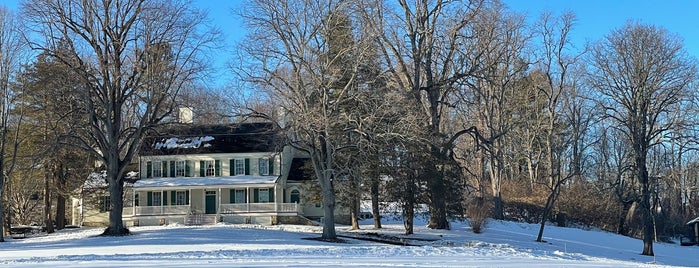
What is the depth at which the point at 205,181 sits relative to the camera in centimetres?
4481

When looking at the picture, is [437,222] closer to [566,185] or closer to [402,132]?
[402,132]

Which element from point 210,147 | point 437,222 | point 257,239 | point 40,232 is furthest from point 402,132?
point 40,232

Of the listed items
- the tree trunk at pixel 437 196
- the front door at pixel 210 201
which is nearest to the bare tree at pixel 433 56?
the tree trunk at pixel 437 196

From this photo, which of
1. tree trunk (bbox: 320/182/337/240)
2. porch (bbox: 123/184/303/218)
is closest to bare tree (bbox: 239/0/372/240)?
tree trunk (bbox: 320/182/337/240)

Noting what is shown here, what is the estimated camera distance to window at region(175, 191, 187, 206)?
46219 millimetres

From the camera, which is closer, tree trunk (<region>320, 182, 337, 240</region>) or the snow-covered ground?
the snow-covered ground

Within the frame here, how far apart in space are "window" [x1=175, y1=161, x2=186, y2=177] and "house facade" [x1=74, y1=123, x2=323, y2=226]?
0.11ft

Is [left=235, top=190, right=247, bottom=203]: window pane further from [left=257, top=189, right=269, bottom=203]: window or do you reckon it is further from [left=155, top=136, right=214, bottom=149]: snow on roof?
[left=155, top=136, right=214, bottom=149]: snow on roof

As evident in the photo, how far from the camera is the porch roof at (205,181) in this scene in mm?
44219

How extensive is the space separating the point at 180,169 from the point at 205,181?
8.18 feet

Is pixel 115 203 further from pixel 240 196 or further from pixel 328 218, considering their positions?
pixel 240 196

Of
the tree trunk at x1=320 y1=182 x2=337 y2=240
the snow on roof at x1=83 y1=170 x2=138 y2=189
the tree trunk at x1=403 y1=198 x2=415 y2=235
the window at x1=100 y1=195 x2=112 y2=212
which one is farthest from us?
the window at x1=100 y1=195 x2=112 y2=212

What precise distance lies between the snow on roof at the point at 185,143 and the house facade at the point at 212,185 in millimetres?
52

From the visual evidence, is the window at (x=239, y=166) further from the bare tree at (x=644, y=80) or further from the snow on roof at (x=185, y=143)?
the bare tree at (x=644, y=80)
